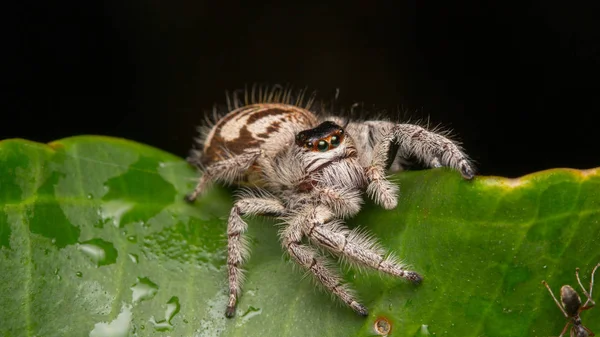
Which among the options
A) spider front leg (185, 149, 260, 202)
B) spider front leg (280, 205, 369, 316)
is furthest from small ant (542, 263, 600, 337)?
spider front leg (185, 149, 260, 202)

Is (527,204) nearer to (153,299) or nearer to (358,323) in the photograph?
(358,323)

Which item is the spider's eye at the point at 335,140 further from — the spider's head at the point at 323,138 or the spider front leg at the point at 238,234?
the spider front leg at the point at 238,234

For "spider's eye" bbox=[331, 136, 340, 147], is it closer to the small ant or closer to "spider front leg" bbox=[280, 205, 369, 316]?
"spider front leg" bbox=[280, 205, 369, 316]

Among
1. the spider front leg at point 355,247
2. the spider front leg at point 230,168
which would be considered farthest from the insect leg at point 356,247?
the spider front leg at point 230,168

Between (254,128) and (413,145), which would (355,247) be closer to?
(413,145)

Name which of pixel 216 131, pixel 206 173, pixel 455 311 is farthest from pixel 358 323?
pixel 216 131

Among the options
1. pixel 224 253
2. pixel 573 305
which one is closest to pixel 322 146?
pixel 224 253
